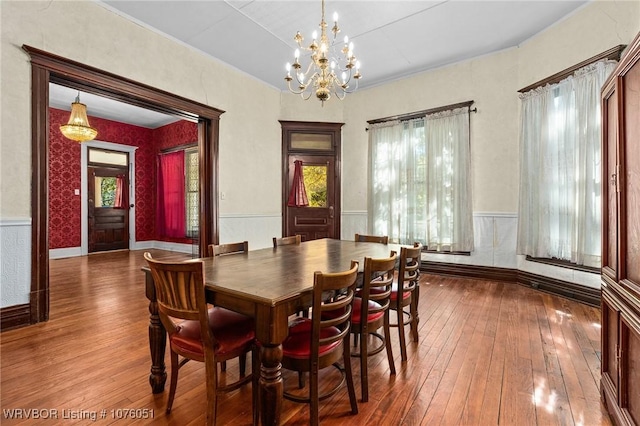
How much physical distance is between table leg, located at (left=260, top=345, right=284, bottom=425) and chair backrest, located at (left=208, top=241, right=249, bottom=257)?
1.21 meters

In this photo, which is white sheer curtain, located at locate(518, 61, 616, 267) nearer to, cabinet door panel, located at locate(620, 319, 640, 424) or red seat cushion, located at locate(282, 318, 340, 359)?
cabinet door panel, located at locate(620, 319, 640, 424)

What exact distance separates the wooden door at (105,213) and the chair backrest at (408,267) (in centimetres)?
752

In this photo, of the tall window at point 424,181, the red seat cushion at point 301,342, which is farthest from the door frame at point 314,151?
the red seat cushion at point 301,342

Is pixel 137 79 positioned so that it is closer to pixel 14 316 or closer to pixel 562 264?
pixel 14 316

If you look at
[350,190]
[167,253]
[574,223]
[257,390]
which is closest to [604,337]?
[257,390]

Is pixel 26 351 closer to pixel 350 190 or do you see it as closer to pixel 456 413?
pixel 456 413

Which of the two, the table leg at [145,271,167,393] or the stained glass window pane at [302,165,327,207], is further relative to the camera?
the stained glass window pane at [302,165,327,207]

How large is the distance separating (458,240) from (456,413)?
11.2ft

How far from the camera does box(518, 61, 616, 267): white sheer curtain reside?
3287 millimetres

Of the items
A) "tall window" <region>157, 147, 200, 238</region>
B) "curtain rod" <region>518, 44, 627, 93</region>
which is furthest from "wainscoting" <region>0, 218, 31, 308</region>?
"curtain rod" <region>518, 44, 627, 93</region>

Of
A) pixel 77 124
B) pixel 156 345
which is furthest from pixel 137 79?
pixel 156 345

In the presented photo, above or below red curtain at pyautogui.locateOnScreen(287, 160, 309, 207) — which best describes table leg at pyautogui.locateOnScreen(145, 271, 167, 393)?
below

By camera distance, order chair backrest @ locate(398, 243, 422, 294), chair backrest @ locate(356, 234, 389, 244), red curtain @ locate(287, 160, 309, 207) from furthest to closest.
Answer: red curtain @ locate(287, 160, 309, 207), chair backrest @ locate(356, 234, 389, 244), chair backrest @ locate(398, 243, 422, 294)

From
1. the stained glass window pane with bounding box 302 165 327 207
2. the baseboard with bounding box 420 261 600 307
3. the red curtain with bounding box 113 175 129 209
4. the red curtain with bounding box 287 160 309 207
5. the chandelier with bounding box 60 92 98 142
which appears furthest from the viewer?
the red curtain with bounding box 113 175 129 209
